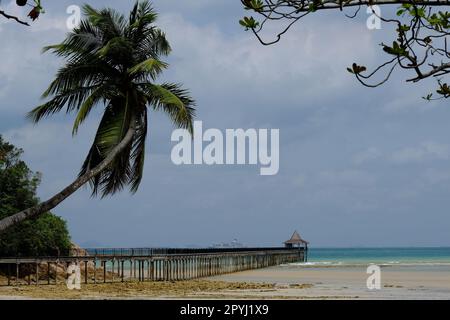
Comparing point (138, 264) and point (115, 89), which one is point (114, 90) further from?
point (138, 264)

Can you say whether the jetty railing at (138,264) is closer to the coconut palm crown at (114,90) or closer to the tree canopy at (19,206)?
the tree canopy at (19,206)

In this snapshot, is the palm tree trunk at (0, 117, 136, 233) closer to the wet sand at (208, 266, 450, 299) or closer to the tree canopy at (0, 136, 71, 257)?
the wet sand at (208, 266, 450, 299)

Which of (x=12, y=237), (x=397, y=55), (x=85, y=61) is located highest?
(x=85, y=61)

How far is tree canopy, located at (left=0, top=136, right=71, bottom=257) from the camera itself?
41.2 m

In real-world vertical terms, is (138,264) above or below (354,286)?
below

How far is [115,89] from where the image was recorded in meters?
23.7

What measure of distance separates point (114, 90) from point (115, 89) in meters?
0.06

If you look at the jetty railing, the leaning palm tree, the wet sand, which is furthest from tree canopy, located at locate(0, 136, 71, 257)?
the leaning palm tree

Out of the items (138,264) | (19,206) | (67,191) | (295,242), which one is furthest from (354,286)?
(295,242)

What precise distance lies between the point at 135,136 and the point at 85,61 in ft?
8.64

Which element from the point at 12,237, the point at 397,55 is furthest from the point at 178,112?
the point at 12,237
